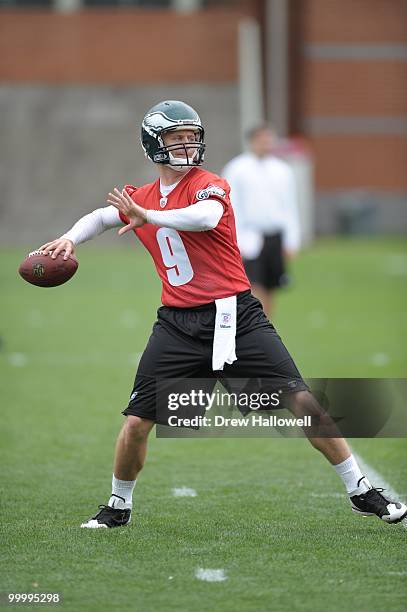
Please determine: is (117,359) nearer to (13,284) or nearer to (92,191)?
A: (13,284)

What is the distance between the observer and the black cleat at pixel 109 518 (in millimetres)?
5655

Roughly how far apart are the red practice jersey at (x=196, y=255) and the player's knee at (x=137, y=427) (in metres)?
0.58

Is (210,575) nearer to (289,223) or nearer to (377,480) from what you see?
(377,480)

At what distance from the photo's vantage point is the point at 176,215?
17.5 ft

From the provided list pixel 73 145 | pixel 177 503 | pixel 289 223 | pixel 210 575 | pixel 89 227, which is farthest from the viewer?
pixel 73 145

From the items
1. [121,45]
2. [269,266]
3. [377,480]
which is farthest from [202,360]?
[121,45]

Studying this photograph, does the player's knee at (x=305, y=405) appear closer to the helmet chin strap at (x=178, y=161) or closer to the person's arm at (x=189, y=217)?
the person's arm at (x=189, y=217)

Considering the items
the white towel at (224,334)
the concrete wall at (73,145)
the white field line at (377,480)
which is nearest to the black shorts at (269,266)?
the white field line at (377,480)

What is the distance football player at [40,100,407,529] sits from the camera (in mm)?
5539

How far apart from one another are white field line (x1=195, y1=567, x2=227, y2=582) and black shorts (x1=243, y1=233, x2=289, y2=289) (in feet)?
23.5

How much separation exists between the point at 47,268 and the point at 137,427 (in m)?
0.87

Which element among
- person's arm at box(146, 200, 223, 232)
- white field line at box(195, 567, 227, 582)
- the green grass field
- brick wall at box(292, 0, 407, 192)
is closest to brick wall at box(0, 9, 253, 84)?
brick wall at box(292, 0, 407, 192)

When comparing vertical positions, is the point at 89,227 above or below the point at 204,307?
above

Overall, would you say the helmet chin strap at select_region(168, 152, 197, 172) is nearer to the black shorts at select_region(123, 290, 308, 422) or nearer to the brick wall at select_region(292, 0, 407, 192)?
the black shorts at select_region(123, 290, 308, 422)
